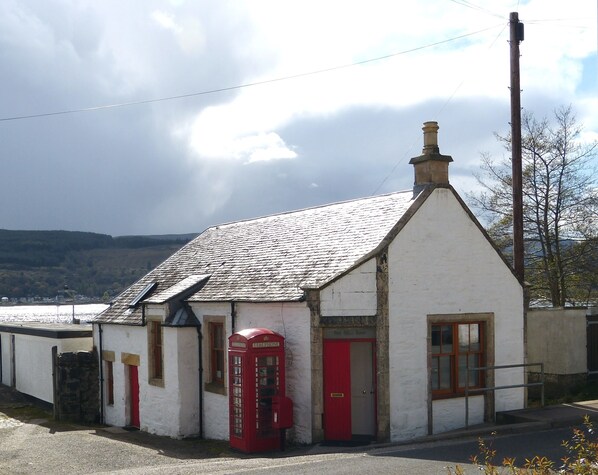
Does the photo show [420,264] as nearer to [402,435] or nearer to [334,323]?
[334,323]

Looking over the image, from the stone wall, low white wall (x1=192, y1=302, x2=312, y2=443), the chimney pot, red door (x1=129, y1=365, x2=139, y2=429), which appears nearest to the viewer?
low white wall (x1=192, y1=302, x2=312, y2=443)

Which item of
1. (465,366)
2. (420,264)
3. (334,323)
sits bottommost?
(465,366)

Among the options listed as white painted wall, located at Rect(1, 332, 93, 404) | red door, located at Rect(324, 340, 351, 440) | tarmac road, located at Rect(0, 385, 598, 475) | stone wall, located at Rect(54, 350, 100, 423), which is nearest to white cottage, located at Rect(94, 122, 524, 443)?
red door, located at Rect(324, 340, 351, 440)

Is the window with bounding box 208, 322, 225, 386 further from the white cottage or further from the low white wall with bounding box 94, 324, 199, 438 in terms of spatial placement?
the low white wall with bounding box 94, 324, 199, 438

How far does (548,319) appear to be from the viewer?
71.1 feet

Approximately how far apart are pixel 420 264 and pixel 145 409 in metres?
10.0

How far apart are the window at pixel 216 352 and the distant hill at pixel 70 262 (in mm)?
126521

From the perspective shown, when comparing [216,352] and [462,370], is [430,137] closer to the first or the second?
[462,370]

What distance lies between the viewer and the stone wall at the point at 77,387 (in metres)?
24.7

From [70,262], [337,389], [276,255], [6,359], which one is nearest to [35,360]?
[6,359]

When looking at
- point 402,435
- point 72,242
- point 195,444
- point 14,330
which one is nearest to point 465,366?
point 402,435

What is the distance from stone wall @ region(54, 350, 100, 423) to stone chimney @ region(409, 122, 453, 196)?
13717 mm

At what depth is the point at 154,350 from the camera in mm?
21062

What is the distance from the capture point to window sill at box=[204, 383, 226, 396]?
18359mm
